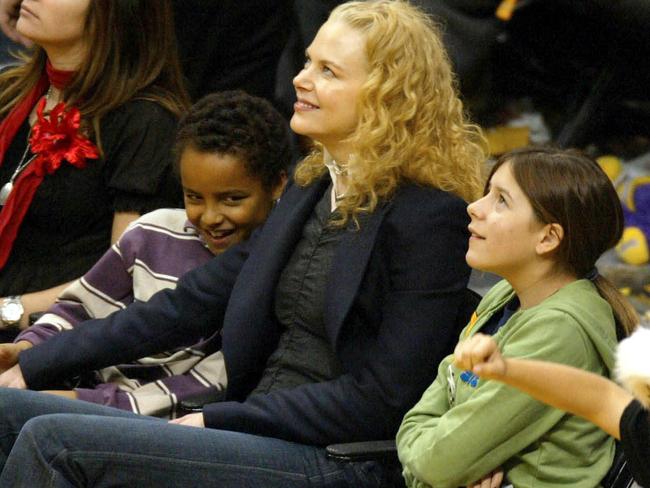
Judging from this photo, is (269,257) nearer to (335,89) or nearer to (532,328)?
(335,89)

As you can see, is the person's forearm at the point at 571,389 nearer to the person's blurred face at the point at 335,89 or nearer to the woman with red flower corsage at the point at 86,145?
the person's blurred face at the point at 335,89

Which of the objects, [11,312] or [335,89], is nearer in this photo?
[335,89]

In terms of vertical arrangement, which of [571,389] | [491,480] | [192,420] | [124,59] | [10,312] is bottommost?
[10,312]

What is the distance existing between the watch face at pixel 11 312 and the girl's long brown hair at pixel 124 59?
1.72 ft

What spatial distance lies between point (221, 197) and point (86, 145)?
0.60 meters

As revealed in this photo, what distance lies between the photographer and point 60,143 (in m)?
3.83

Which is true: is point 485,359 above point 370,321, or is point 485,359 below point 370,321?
above

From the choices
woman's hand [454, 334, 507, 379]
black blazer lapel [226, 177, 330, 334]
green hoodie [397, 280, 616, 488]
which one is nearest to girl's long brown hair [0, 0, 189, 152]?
black blazer lapel [226, 177, 330, 334]

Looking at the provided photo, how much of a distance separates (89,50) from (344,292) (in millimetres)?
1353

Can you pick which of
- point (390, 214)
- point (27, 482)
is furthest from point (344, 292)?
point (27, 482)

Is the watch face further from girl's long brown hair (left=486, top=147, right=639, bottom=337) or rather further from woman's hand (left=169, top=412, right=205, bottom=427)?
girl's long brown hair (left=486, top=147, right=639, bottom=337)

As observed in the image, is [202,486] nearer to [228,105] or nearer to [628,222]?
[228,105]

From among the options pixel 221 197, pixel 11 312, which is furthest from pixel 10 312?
pixel 221 197

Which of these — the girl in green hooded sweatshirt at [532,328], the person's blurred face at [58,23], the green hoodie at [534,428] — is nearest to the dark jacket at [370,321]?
the girl in green hooded sweatshirt at [532,328]
